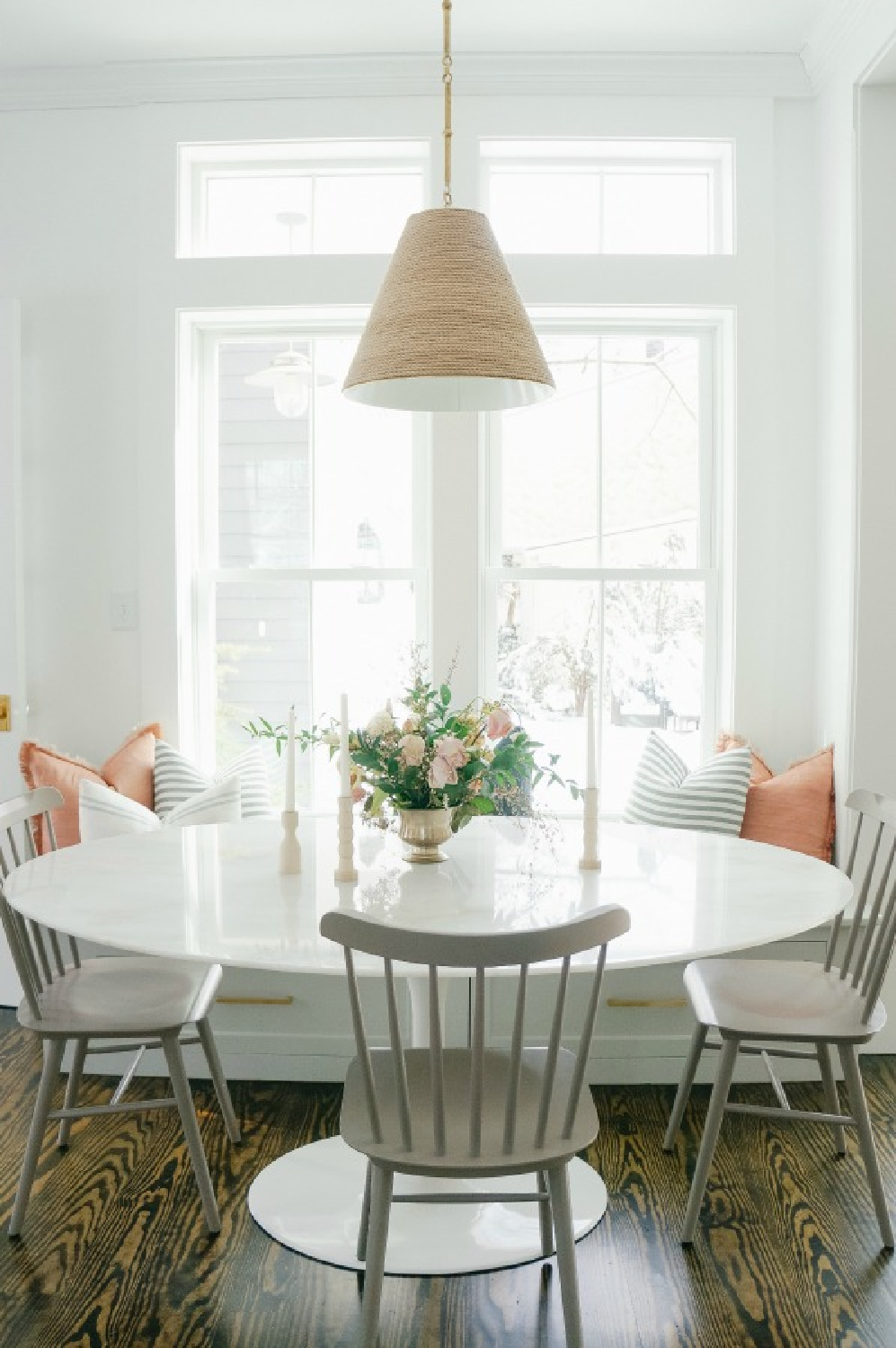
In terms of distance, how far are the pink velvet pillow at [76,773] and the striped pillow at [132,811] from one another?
0.60 ft

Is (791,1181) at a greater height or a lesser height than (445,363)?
lesser

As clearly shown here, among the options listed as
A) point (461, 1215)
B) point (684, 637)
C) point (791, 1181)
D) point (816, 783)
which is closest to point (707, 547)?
point (684, 637)

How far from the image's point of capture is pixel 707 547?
3.94 m

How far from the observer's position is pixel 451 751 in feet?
7.60

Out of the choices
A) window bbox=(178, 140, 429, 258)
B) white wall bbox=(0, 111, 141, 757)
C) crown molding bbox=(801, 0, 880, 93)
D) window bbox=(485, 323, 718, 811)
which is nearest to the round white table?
window bbox=(485, 323, 718, 811)

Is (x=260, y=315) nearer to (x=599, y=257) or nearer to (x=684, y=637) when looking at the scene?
(x=599, y=257)

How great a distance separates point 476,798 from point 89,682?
1.88m

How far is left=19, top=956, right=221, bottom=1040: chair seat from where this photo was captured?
2369 mm

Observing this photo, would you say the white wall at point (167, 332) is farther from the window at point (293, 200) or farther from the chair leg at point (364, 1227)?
the chair leg at point (364, 1227)

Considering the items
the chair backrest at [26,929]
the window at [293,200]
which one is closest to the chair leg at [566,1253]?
the chair backrest at [26,929]

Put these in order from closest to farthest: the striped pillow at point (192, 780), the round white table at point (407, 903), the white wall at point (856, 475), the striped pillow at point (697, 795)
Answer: the round white table at point (407, 903), the white wall at point (856, 475), the striped pillow at point (697, 795), the striped pillow at point (192, 780)

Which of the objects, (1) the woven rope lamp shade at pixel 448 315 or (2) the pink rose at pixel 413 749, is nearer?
(1) the woven rope lamp shade at pixel 448 315

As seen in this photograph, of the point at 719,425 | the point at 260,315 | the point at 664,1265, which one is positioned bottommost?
the point at 664,1265

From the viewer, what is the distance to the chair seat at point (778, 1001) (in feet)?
7.77
